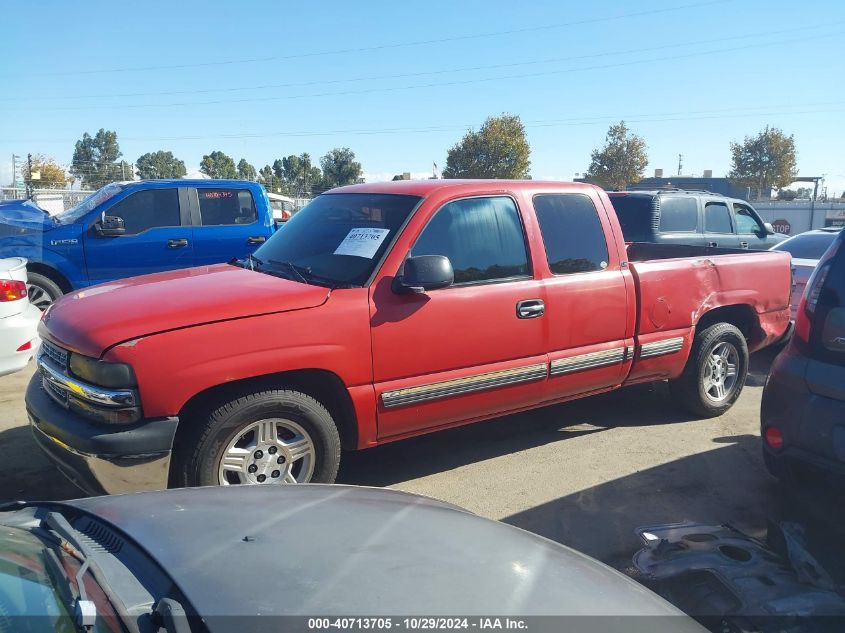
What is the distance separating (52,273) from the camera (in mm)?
8320

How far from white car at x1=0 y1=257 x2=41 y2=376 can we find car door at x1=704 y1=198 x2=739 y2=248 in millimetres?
9086

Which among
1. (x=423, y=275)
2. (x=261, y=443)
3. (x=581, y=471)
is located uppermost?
(x=423, y=275)

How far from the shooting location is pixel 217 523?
1.91m

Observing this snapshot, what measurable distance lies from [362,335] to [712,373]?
3.30 meters

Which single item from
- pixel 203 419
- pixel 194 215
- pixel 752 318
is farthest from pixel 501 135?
pixel 203 419

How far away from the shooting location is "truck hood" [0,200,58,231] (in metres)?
8.32

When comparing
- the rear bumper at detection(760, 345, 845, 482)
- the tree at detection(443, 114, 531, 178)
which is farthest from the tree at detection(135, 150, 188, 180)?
the rear bumper at detection(760, 345, 845, 482)

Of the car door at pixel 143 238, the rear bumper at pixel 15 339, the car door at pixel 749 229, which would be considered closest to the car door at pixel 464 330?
the rear bumper at pixel 15 339

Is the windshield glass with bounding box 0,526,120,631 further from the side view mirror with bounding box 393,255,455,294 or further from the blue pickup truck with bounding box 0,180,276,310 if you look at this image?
the blue pickup truck with bounding box 0,180,276,310

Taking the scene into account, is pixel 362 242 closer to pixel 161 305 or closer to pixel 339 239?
pixel 339 239

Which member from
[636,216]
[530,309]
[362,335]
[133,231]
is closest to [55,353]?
[362,335]

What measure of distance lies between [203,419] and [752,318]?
4.54 meters

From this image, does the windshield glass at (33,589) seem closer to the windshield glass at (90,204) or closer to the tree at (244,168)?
the windshield glass at (90,204)

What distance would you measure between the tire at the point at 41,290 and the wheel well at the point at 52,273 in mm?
104
